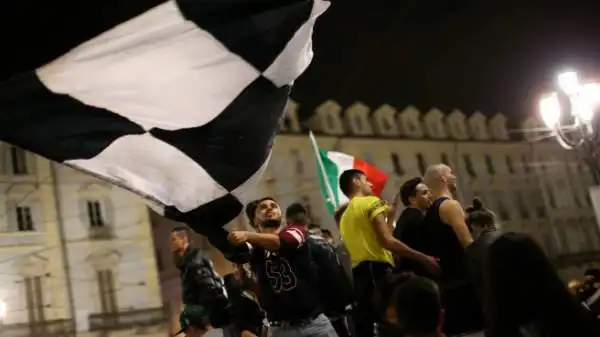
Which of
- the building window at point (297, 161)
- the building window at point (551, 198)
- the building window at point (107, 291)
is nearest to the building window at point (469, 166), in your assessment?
the building window at point (551, 198)

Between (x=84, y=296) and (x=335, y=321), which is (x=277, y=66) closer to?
(x=335, y=321)

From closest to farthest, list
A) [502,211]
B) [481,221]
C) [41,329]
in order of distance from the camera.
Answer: [481,221] → [41,329] → [502,211]

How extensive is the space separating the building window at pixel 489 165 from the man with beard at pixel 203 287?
102 feet

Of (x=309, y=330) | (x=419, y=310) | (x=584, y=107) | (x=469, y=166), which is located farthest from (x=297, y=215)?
(x=469, y=166)

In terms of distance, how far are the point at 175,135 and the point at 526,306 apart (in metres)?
1.46

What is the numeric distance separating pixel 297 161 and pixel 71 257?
30.7ft

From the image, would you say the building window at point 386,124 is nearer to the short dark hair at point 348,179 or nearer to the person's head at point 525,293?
the short dark hair at point 348,179

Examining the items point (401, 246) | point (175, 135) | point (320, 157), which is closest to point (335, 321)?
point (401, 246)

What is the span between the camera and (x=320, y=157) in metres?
9.20

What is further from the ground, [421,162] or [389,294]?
[421,162]

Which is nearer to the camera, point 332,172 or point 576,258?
point 332,172

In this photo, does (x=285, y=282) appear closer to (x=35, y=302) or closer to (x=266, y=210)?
(x=266, y=210)

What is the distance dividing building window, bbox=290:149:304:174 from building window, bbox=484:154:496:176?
12.1 m

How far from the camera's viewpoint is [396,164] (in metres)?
31.1
